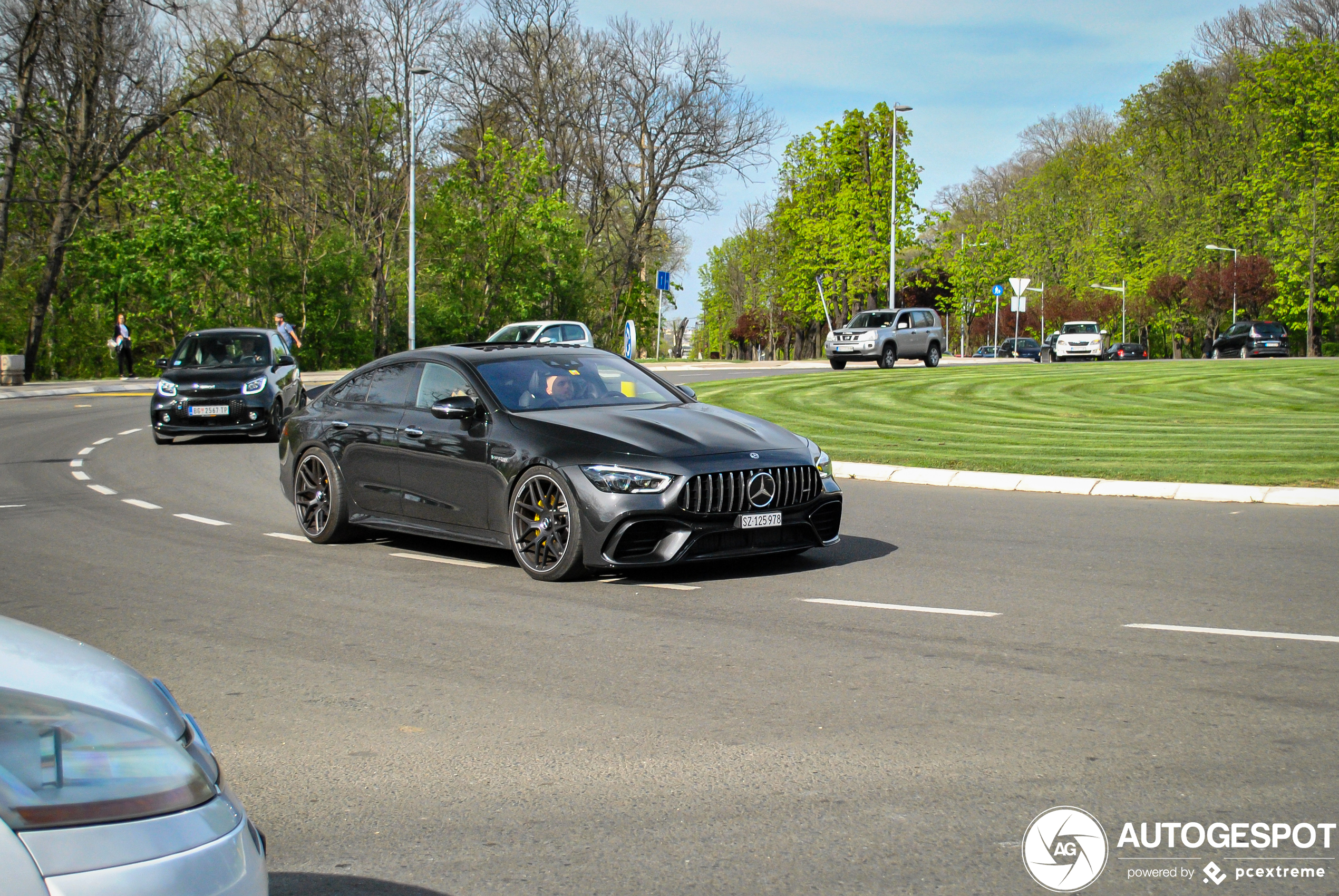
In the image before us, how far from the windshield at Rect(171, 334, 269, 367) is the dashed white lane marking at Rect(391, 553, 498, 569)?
39.1ft

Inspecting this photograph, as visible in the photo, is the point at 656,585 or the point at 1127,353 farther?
the point at 1127,353

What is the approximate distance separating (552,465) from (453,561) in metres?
1.42

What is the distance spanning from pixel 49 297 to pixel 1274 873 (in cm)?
4258

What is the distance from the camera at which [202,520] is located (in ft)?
37.8

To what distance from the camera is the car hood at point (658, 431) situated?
817 centimetres

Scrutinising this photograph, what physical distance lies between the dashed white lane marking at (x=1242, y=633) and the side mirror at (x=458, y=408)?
4492 millimetres

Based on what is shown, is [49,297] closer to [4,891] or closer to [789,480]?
[789,480]

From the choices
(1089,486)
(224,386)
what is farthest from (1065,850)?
(224,386)

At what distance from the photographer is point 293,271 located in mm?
43750

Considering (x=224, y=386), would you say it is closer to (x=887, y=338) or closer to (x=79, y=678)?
(x=79, y=678)

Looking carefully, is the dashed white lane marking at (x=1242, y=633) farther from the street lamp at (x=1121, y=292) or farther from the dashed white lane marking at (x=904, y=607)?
the street lamp at (x=1121, y=292)

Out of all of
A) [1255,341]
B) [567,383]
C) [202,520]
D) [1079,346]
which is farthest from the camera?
[1079,346]

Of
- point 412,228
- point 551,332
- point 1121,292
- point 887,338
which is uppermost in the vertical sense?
point 412,228

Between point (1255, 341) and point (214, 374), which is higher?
point (214, 374)
